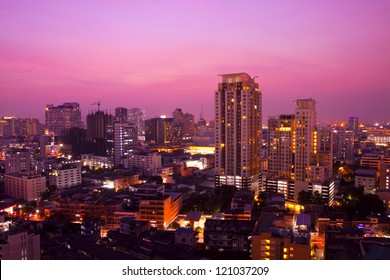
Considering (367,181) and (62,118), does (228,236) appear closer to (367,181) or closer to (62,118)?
A: (367,181)

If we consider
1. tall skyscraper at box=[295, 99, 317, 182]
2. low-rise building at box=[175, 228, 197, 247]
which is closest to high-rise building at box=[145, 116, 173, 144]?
tall skyscraper at box=[295, 99, 317, 182]

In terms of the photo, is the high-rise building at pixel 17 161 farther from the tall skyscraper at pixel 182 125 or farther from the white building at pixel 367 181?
the tall skyscraper at pixel 182 125

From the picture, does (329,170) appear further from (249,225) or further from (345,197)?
(249,225)

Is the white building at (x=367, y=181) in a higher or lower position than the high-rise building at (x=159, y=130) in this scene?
lower

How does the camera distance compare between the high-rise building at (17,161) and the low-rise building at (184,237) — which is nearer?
the low-rise building at (184,237)

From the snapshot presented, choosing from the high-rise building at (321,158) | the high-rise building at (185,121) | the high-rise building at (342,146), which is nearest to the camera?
the high-rise building at (321,158)

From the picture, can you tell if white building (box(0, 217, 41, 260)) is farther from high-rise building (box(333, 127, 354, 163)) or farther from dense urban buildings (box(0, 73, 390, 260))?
high-rise building (box(333, 127, 354, 163))

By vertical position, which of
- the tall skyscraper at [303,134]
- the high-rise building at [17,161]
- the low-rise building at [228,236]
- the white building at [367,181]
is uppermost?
the tall skyscraper at [303,134]

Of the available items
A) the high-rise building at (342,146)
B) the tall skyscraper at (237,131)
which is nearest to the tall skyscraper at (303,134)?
the tall skyscraper at (237,131)
